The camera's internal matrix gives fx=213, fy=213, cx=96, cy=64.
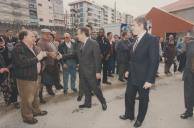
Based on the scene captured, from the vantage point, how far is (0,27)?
2250cm

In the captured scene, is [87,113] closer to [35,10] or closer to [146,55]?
[146,55]

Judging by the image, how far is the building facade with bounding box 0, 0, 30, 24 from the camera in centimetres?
6089

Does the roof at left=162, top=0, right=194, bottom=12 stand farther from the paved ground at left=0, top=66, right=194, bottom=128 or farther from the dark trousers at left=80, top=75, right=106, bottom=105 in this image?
the dark trousers at left=80, top=75, right=106, bottom=105

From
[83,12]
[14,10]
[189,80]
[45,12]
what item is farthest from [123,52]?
[83,12]

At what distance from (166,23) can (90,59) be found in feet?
65.1

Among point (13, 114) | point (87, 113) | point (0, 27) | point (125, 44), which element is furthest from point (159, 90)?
point (0, 27)

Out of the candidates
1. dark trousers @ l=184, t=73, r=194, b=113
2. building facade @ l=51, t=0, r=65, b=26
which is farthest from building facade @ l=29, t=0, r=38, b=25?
dark trousers @ l=184, t=73, r=194, b=113

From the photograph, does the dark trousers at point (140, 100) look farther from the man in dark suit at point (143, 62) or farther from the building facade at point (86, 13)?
the building facade at point (86, 13)

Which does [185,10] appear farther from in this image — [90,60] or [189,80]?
[90,60]

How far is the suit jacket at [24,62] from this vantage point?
366 centimetres

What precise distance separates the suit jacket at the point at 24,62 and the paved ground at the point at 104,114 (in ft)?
3.18

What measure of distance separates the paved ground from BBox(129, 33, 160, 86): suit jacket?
958 millimetres

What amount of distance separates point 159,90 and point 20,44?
4302mm

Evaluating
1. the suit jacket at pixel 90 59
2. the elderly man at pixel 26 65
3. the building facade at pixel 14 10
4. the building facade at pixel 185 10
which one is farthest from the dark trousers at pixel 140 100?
the building facade at pixel 14 10
